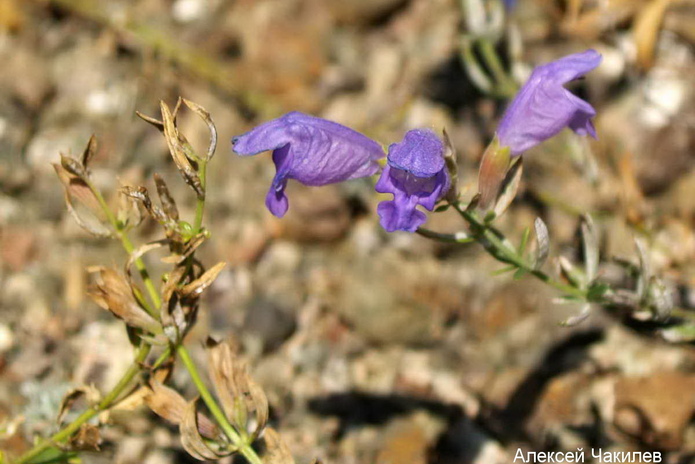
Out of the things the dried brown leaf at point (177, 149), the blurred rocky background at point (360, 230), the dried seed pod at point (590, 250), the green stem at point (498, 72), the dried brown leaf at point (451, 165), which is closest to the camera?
the dried brown leaf at point (177, 149)

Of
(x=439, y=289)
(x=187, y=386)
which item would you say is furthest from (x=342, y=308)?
(x=187, y=386)

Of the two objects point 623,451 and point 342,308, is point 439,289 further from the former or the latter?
point 623,451

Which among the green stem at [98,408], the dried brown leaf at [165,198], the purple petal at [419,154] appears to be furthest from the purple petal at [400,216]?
the green stem at [98,408]

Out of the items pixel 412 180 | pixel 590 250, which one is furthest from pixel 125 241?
pixel 590 250

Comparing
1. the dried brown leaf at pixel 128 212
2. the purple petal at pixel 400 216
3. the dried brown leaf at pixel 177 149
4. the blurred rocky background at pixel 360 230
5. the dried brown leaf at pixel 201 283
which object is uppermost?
the dried brown leaf at pixel 177 149

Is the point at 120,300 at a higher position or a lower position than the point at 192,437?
higher

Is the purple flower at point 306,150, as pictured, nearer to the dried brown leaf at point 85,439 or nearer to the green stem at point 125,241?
the green stem at point 125,241

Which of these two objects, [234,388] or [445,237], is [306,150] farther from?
[234,388]
